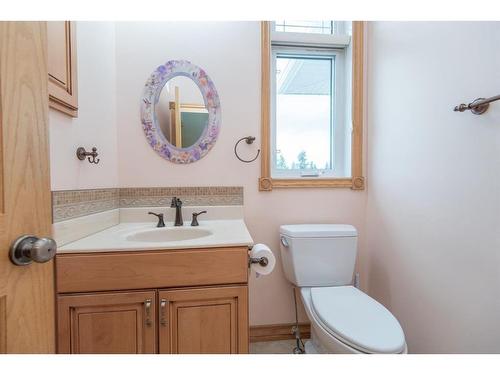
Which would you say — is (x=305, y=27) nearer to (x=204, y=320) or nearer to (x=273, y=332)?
Result: (x=204, y=320)

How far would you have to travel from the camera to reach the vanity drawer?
34.2 inches

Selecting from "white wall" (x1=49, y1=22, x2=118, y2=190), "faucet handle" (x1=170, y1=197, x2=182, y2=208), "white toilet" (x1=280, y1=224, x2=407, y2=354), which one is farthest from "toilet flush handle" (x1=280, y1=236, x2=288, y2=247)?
"white wall" (x1=49, y1=22, x2=118, y2=190)

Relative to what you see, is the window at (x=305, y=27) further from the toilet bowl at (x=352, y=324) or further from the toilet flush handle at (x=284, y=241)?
the toilet bowl at (x=352, y=324)

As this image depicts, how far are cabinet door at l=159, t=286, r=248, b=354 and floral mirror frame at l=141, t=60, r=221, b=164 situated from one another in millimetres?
808

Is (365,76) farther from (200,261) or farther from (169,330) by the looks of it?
(169,330)

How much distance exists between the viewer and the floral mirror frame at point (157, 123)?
1429 millimetres

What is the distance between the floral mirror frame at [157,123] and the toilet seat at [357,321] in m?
1.03

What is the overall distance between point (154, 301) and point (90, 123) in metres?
0.88

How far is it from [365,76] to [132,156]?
156 centimetres

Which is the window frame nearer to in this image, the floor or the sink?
the sink

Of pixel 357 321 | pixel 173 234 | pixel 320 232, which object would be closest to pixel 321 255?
pixel 320 232

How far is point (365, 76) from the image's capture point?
160 centimetres
